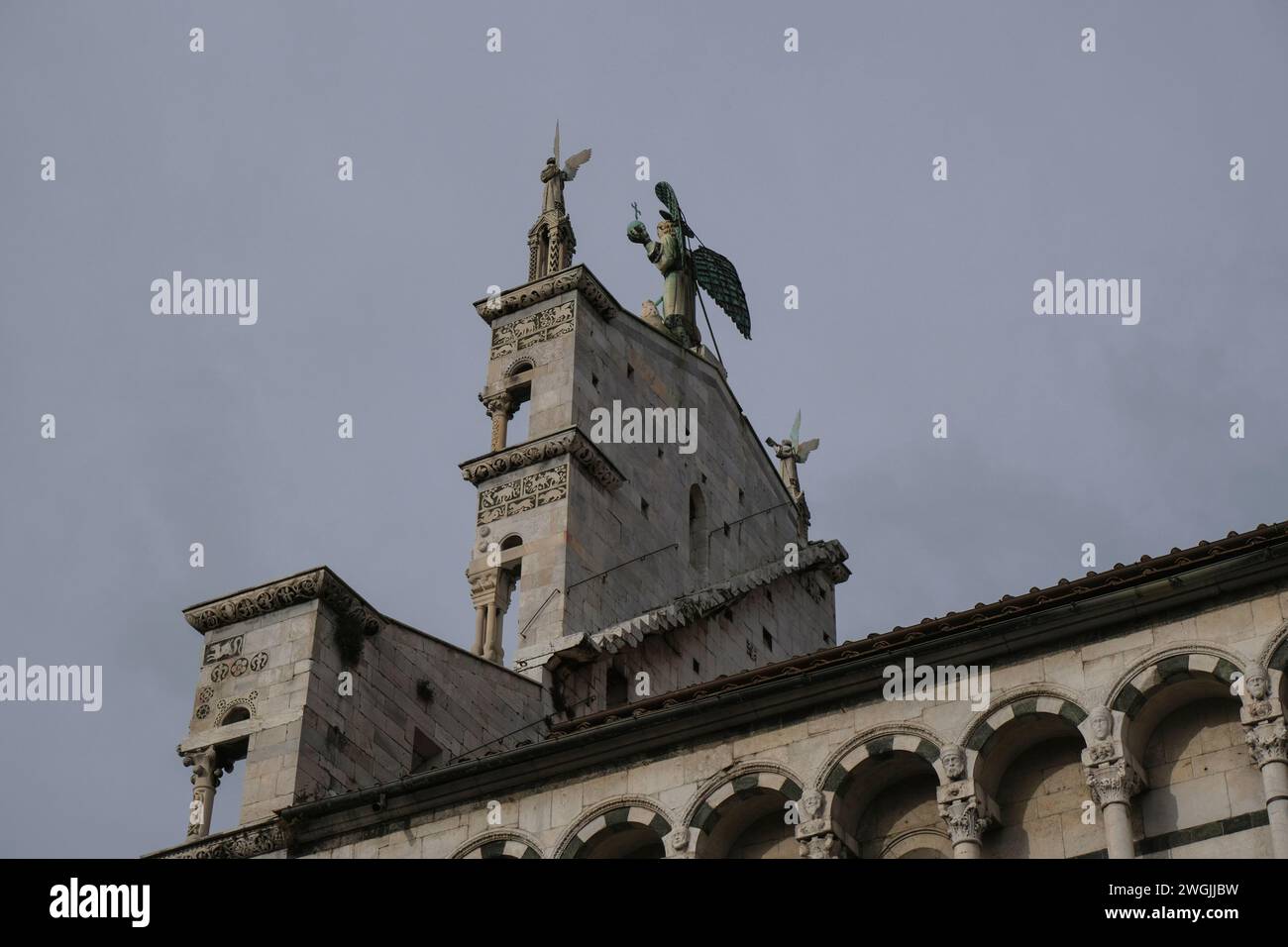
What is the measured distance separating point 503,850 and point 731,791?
10.2 feet

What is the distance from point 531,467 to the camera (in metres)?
42.6

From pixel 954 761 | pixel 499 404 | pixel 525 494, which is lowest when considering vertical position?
pixel 954 761

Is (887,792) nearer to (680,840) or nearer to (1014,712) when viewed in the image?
(1014,712)

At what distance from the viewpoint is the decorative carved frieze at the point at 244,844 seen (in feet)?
103

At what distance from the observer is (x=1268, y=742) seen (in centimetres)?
2434

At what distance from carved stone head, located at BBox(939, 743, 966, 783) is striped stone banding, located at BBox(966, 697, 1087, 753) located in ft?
0.43

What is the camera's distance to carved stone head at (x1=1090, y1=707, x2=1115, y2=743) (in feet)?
83.7

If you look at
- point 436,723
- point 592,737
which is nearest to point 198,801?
point 436,723

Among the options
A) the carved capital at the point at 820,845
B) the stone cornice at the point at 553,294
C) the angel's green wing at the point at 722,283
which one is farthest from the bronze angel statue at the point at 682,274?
the carved capital at the point at 820,845

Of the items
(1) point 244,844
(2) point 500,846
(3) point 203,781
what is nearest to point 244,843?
(1) point 244,844

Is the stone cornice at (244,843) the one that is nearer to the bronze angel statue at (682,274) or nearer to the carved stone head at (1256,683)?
the carved stone head at (1256,683)

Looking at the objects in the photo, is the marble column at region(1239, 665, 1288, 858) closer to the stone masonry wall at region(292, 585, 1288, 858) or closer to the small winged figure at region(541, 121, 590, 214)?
the stone masonry wall at region(292, 585, 1288, 858)

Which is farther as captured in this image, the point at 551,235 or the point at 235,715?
the point at 551,235
